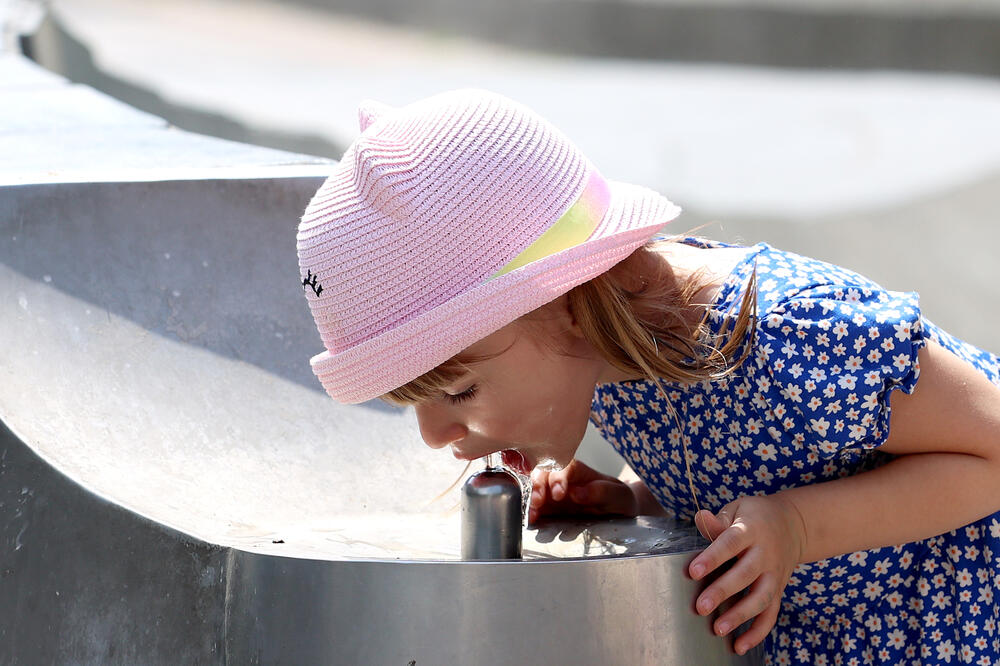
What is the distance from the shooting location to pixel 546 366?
865 millimetres

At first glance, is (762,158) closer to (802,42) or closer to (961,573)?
(802,42)

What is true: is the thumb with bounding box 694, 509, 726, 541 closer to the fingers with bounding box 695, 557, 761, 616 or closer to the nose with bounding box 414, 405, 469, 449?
the fingers with bounding box 695, 557, 761, 616

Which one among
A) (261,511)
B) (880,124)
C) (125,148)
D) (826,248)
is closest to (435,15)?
(880,124)

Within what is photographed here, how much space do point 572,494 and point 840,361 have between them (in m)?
0.27

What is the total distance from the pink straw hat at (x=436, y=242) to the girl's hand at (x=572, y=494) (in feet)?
0.80

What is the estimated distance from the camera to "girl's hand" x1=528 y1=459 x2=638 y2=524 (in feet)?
3.35

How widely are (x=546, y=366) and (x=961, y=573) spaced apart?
1.19ft

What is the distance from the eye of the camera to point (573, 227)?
0.84 m

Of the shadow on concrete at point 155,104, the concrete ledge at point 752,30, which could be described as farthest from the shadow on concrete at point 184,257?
the concrete ledge at point 752,30

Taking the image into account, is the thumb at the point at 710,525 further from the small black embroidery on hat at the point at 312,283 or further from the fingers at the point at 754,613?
the small black embroidery on hat at the point at 312,283

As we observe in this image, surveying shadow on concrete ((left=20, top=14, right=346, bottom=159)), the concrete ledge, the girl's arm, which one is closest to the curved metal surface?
the girl's arm

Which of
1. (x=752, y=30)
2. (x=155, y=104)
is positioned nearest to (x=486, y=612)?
(x=155, y=104)

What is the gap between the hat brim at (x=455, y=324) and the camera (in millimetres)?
793

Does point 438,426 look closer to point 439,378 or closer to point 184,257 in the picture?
point 439,378
